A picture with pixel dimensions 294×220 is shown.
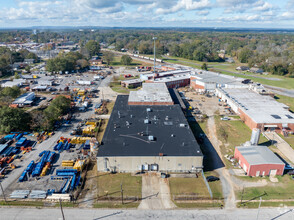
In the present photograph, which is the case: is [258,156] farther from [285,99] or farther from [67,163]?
[285,99]

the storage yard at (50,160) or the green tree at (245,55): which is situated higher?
the green tree at (245,55)

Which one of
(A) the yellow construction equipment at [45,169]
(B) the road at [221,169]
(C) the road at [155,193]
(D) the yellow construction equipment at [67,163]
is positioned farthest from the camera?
(D) the yellow construction equipment at [67,163]

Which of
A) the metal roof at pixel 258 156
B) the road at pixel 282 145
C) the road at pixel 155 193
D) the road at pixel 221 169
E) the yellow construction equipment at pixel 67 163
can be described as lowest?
the road at pixel 282 145

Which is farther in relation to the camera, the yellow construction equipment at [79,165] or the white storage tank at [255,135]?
the white storage tank at [255,135]

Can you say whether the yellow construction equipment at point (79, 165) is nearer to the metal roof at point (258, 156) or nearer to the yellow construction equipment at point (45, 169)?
the yellow construction equipment at point (45, 169)

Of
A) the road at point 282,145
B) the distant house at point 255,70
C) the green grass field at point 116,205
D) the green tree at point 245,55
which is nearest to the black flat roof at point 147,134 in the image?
the green grass field at point 116,205

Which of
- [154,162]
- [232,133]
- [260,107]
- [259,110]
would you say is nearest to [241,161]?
[232,133]

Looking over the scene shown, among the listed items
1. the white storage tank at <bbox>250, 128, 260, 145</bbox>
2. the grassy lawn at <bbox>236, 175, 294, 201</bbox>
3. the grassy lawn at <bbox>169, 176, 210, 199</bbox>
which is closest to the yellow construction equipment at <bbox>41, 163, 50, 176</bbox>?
the grassy lawn at <bbox>169, 176, 210, 199</bbox>
